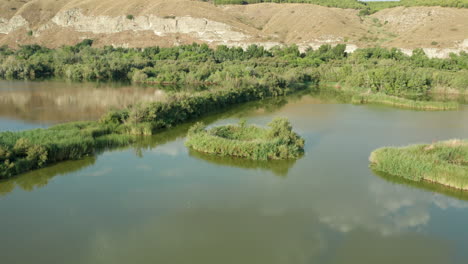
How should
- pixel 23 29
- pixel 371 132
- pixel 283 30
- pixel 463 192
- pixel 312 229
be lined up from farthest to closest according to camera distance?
pixel 23 29, pixel 283 30, pixel 371 132, pixel 463 192, pixel 312 229

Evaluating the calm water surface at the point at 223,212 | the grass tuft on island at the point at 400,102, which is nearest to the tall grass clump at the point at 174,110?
the calm water surface at the point at 223,212

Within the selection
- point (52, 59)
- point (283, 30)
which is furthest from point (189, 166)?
point (283, 30)

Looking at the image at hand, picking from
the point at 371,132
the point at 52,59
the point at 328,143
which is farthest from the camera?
the point at 52,59

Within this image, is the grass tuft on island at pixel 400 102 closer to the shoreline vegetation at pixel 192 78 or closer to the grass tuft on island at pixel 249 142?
the shoreline vegetation at pixel 192 78

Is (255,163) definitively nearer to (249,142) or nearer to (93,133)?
(249,142)

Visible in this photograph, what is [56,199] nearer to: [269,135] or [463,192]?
[269,135]

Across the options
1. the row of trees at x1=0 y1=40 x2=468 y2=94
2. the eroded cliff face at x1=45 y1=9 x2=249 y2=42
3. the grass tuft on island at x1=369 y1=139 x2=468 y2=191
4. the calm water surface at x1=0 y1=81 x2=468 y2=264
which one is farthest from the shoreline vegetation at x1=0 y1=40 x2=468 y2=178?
the grass tuft on island at x1=369 y1=139 x2=468 y2=191

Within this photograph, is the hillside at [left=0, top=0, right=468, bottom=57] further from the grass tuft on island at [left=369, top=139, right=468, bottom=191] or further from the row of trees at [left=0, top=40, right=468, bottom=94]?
the grass tuft on island at [left=369, top=139, right=468, bottom=191]
